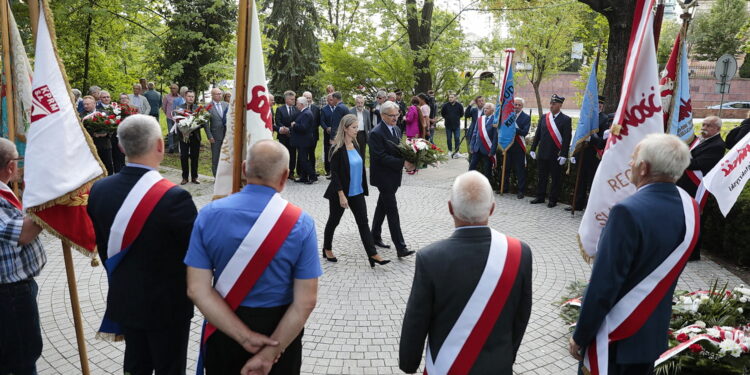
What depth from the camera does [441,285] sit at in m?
2.33

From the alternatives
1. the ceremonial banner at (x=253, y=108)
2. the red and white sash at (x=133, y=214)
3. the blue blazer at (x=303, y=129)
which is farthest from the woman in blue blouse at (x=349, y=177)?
the blue blazer at (x=303, y=129)

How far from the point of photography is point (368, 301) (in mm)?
5551

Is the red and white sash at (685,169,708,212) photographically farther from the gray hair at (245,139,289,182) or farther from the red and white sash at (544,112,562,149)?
the gray hair at (245,139,289,182)

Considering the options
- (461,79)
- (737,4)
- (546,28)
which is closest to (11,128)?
(461,79)

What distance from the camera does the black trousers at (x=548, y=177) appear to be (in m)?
10.1

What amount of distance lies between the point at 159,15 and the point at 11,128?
54.6 ft

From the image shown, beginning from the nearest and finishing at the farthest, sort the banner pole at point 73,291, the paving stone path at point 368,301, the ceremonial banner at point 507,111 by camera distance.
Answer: the banner pole at point 73,291, the paving stone path at point 368,301, the ceremonial banner at point 507,111

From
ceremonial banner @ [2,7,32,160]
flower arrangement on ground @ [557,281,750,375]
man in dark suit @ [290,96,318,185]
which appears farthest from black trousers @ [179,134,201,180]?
flower arrangement on ground @ [557,281,750,375]

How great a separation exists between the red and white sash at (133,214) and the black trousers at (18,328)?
0.82 m

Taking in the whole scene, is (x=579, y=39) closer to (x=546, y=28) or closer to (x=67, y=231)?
(x=546, y=28)

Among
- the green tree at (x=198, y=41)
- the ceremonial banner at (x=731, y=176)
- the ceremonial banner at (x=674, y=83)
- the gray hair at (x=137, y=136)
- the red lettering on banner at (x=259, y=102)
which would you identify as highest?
the green tree at (x=198, y=41)

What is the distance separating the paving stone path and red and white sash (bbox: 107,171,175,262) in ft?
5.97

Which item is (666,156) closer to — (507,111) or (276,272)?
(276,272)

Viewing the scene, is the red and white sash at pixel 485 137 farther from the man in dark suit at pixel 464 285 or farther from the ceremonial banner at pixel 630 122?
the man in dark suit at pixel 464 285
